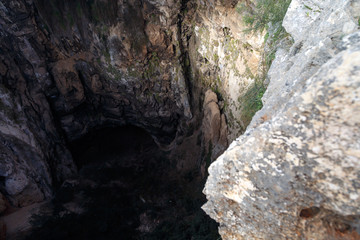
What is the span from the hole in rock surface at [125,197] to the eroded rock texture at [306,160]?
18.0 ft

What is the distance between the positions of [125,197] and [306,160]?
11.0 meters

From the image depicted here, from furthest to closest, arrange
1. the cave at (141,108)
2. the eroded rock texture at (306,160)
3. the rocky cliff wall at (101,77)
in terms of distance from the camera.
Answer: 1. the rocky cliff wall at (101,77)
2. the cave at (141,108)
3. the eroded rock texture at (306,160)

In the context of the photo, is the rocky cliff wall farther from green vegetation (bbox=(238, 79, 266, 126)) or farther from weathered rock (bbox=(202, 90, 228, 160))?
green vegetation (bbox=(238, 79, 266, 126))

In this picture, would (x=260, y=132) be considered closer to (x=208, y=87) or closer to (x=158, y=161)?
(x=208, y=87)

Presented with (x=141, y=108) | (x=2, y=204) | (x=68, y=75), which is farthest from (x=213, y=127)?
(x=2, y=204)

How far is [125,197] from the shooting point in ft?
38.4

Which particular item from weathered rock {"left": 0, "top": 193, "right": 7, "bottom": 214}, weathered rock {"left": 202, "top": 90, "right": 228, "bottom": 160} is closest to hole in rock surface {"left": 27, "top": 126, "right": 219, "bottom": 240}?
weathered rock {"left": 0, "top": 193, "right": 7, "bottom": 214}

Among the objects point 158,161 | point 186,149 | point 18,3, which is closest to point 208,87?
point 186,149

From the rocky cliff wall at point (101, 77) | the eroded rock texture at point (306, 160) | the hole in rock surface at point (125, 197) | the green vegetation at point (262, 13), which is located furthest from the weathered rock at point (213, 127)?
the eroded rock texture at point (306, 160)

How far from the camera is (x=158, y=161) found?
13570 millimetres

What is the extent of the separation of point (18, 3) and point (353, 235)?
14083 mm

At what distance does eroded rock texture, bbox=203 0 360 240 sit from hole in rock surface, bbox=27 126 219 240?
5.48 m

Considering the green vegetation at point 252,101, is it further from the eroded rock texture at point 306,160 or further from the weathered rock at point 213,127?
the eroded rock texture at point 306,160

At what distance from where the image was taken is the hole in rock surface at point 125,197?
969 centimetres
